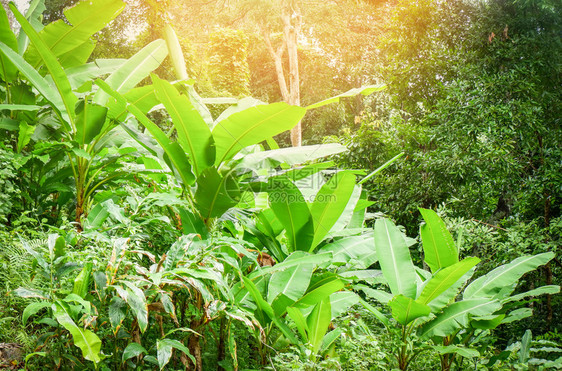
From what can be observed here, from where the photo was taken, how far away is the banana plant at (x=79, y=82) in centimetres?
196

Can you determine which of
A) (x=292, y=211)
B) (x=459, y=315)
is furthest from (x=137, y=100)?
(x=459, y=315)

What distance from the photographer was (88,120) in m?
2.05

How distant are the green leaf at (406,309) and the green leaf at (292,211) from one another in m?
0.50

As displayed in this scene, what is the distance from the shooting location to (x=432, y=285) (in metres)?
1.66

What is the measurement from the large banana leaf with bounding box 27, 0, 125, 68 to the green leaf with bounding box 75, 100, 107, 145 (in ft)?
1.77

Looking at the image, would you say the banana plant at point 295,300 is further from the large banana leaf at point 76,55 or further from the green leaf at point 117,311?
the large banana leaf at point 76,55

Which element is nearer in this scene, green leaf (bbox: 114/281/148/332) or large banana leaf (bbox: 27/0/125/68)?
green leaf (bbox: 114/281/148/332)

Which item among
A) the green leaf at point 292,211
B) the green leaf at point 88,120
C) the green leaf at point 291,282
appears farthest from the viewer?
the green leaf at point 88,120

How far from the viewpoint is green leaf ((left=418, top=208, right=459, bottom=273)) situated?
1927 millimetres

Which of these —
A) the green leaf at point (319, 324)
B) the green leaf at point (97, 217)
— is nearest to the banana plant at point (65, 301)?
the green leaf at point (97, 217)

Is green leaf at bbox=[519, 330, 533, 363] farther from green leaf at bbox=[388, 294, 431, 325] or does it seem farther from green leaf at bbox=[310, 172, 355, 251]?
green leaf at bbox=[310, 172, 355, 251]

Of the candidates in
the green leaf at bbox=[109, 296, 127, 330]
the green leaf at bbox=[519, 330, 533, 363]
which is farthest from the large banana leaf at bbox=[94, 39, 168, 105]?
the green leaf at bbox=[519, 330, 533, 363]

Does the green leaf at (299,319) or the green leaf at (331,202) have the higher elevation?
the green leaf at (331,202)

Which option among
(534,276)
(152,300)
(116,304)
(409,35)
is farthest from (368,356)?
(409,35)
